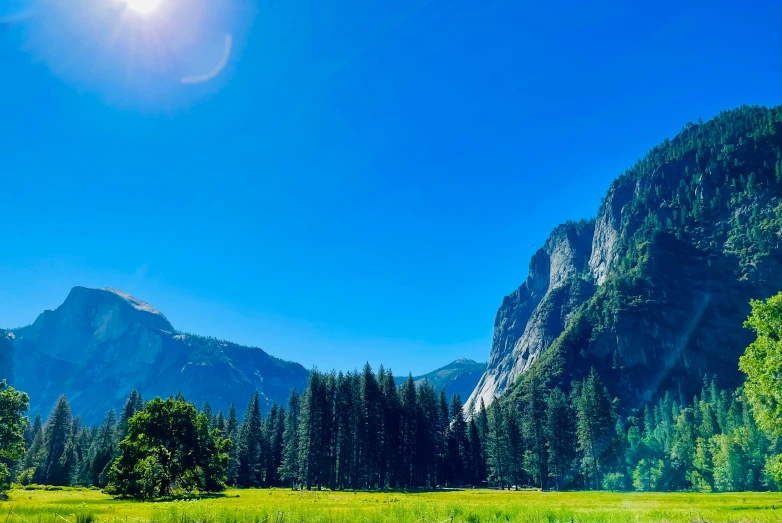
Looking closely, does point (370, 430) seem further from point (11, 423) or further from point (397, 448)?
point (11, 423)

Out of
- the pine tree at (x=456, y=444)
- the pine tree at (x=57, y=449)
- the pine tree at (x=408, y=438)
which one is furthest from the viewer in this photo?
the pine tree at (x=456, y=444)

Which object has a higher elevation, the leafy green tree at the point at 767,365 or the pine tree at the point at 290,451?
the leafy green tree at the point at 767,365

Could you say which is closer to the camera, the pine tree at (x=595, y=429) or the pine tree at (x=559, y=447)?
the pine tree at (x=595, y=429)

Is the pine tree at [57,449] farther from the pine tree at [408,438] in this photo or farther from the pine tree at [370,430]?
the pine tree at [408,438]

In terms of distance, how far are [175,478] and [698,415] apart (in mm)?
116850

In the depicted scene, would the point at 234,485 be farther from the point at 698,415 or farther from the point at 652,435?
the point at 698,415

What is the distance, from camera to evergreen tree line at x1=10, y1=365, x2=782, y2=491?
8106cm

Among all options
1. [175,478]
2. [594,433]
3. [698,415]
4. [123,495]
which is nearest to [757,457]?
[594,433]

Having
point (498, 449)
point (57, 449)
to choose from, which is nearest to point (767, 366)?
point (498, 449)

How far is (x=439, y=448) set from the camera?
331 feet

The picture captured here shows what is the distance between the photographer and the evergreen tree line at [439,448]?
81062mm

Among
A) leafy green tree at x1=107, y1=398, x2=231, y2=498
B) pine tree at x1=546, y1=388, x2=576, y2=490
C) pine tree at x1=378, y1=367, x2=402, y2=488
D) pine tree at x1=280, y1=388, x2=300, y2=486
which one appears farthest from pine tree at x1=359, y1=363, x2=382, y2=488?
pine tree at x1=546, y1=388, x2=576, y2=490

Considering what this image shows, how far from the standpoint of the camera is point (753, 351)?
97.8 ft

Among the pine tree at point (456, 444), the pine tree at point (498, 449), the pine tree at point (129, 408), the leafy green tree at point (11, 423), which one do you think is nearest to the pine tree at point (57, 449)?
the pine tree at point (129, 408)
